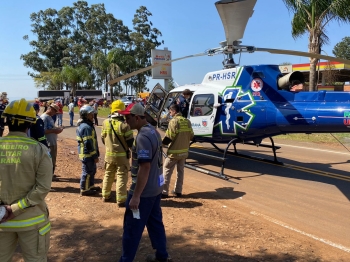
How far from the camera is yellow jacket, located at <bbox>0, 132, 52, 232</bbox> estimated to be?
244cm

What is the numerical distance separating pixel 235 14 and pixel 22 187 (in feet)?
14.4

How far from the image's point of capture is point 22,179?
8.10 ft

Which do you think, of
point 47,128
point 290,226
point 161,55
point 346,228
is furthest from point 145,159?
point 161,55

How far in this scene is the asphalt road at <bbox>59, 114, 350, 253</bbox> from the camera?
483 cm

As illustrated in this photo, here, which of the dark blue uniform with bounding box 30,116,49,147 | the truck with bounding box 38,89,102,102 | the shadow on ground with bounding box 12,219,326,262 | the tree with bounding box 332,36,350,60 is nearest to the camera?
the shadow on ground with bounding box 12,219,326,262

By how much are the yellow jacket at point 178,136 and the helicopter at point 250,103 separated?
30.7 inches

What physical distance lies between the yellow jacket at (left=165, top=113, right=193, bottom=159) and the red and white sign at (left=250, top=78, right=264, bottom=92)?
2.37 meters

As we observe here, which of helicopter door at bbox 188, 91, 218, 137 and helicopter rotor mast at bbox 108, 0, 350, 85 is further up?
helicopter rotor mast at bbox 108, 0, 350, 85

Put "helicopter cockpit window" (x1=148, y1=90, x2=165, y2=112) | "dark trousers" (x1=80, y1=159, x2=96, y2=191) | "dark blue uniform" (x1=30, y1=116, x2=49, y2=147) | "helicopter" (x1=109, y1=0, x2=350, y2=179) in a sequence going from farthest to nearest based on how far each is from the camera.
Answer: "helicopter cockpit window" (x1=148, y1=90, x2=165, y2=112), "helicopter" (x1=109, y1=0, x2=350, y2=179), "dark trousers" (x1=80, y1=159, x2=96, y2=191), "dark blue uniform" (x1=30, y1=116, x2=49, y2=147)

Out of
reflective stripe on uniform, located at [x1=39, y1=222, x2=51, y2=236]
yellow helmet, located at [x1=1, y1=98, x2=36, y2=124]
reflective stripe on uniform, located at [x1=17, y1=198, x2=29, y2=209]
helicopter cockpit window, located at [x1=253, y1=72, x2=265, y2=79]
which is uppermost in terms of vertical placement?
helicopter cockpit window, located at [x1=253, y1=72, x2=265, y2=79]

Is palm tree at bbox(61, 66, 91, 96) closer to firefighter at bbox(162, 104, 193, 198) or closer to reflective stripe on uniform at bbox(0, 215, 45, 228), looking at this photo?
firefighter at bbox(162, 104, 193, 198)

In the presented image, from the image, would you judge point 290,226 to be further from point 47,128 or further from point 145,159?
point 47,128

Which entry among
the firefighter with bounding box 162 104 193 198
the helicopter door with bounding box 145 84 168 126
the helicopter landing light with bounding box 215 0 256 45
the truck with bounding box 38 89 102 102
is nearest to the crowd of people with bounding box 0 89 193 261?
the firefighter with bounding box 162 104 193 198

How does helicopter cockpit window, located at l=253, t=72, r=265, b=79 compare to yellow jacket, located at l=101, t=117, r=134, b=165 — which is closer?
yellow jacket, located at l=101, t=117, r=134, b=165
